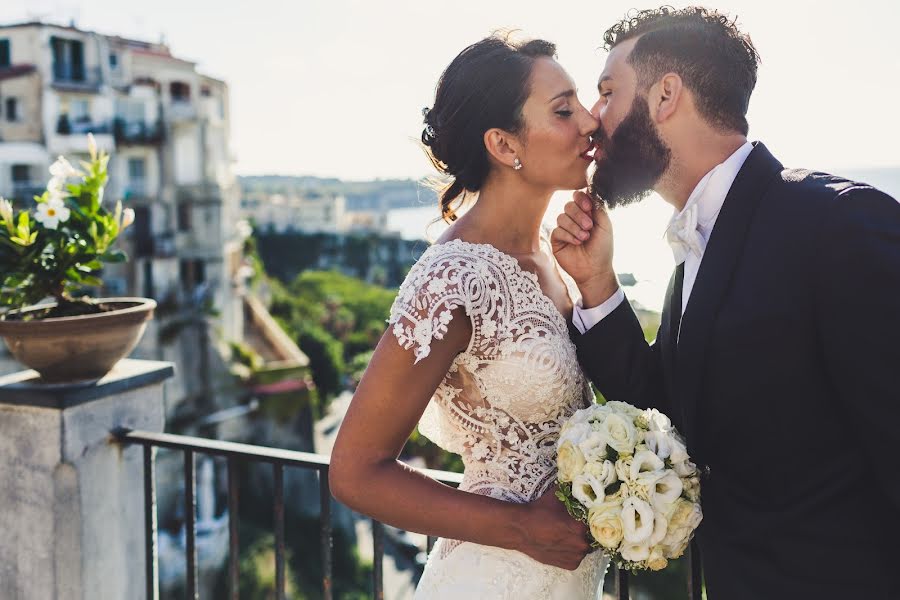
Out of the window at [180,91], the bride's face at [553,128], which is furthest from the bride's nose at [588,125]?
the window at [180,91]

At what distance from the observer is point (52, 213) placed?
10.4ft

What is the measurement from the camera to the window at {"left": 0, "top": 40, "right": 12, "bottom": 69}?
93.0 feet

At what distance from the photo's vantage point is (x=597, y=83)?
2.72 metres

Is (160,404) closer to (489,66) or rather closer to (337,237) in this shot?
(489,66)

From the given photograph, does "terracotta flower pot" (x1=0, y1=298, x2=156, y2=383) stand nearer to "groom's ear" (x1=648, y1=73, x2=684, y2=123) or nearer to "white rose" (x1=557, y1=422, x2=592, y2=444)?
"white rose" (x1=557, y1=422, x2=592, y2=444)

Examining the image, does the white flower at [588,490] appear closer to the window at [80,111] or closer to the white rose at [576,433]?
the white rose at [576,433]

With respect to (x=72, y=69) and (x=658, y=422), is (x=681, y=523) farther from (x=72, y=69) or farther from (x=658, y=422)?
(x=72, y=69)

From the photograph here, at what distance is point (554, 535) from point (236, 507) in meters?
1.52

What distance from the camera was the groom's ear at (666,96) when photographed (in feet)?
7.88

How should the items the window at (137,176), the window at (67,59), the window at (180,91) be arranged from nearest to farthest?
the window at (67,59), the window at (137,176), the window at (180,91)

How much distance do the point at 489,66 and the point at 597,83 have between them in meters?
0.44

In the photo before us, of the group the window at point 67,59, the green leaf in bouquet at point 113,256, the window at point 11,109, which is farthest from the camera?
the window at point 67,59

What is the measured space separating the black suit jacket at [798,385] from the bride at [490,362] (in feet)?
1.61

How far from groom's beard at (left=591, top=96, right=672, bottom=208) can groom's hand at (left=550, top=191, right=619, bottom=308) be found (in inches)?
3.4
